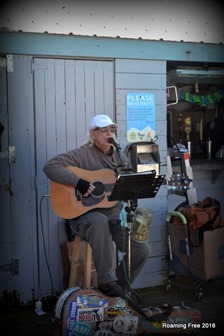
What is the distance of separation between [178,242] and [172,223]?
0.62ft

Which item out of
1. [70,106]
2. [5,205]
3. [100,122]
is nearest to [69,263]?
[5,205]

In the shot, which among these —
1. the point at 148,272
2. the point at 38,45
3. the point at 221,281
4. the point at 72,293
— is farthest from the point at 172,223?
the point at 38,45

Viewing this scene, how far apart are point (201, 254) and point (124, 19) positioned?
230 cm

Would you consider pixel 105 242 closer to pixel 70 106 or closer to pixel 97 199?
pixel 97 199

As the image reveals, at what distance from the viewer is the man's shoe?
143 inches

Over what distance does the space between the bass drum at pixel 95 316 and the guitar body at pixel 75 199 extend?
625 mm

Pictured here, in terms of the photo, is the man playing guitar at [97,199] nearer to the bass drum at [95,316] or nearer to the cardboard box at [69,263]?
the bass drum at [95,316]

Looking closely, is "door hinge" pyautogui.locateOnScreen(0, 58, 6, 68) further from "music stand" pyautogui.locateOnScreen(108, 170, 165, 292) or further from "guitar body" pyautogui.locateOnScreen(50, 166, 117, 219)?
"music stand" pyautogui.locateOnScreen(108, 170, 165, 292)

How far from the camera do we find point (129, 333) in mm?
3533

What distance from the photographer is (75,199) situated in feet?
12.8

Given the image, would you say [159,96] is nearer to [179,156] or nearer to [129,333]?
[179,156]

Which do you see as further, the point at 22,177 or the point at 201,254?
the point at 201,254

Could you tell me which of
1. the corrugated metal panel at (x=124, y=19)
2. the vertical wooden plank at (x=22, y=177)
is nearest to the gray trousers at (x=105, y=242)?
the vertical wooden plank at (x=22, y=177)

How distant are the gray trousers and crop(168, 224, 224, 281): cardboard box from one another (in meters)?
0.75
